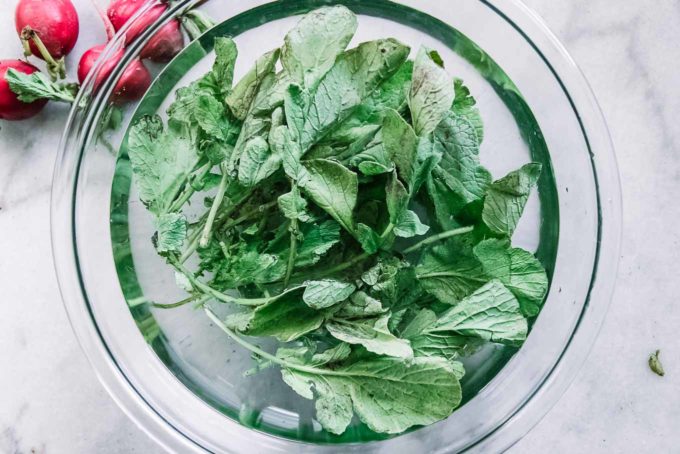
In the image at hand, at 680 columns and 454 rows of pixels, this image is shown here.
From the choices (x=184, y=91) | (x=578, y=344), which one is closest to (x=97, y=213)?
(x=184, y=91)

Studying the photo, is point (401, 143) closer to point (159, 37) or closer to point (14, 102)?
point (159, 37)

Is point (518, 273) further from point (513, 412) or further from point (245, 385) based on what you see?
point (245, 385)

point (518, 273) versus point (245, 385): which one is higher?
point (518, 273)

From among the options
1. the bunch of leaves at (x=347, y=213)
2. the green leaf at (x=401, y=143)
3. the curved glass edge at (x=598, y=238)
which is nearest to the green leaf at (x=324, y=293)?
the bunch of leaves at (x=347, y=213)

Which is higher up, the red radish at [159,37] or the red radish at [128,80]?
the red radish at [159,37]

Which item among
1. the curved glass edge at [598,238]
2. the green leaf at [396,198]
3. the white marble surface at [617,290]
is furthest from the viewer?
the white marble surface at [617,290]

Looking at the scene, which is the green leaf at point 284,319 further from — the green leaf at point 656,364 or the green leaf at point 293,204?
the green leaf at point 656,364

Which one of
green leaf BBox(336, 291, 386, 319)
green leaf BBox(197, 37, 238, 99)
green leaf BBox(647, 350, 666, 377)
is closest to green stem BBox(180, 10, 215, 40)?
green leaf BBox(197, 37, 238, 99)

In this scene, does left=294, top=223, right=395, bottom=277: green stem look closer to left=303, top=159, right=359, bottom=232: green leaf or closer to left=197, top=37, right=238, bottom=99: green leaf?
left=303, top=159, right=359, bottom=232: green leaf
